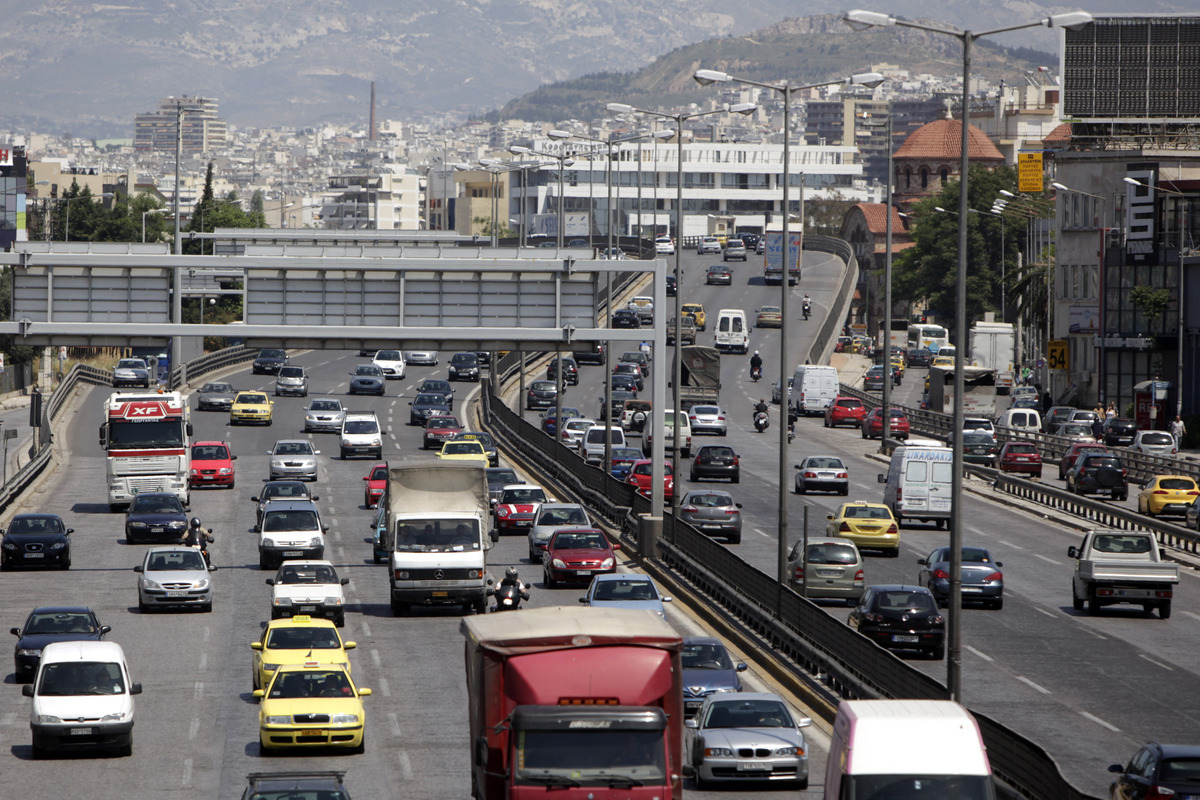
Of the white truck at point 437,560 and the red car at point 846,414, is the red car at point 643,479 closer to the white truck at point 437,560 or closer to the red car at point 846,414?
the white truck at point 437,560

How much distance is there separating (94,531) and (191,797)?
95.5 ft

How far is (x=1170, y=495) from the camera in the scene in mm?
52969

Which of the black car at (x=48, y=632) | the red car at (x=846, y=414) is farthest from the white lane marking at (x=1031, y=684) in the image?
the red car at (x=846, y=414)

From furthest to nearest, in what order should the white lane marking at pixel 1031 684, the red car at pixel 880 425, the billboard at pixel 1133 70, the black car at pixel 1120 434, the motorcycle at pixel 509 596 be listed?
the billboard at pixel 1133 70, the red car at pixel 880 425, the black car at pixel 1120 434, the motorcycle at pixel 509 596, the white lane marking at pixel 1031 684

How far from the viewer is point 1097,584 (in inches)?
1510

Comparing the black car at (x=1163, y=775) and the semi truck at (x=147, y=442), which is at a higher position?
the semi truck at (x=147, y=442)

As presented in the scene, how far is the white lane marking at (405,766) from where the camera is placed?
23.5 metres

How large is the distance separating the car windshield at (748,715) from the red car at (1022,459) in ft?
142

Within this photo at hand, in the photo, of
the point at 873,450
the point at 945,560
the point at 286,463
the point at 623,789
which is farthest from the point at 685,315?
the point at 623,789

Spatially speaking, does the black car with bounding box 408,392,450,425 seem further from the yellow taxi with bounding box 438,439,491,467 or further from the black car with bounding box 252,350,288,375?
the black car with bounding box 252,350,288,375

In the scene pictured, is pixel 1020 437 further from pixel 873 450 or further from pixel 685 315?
pixel 685 315

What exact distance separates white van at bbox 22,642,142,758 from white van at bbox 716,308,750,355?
82.1 m

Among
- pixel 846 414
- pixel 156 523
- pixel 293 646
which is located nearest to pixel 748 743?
pixel 293 646

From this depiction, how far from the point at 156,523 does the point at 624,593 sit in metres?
18.6
